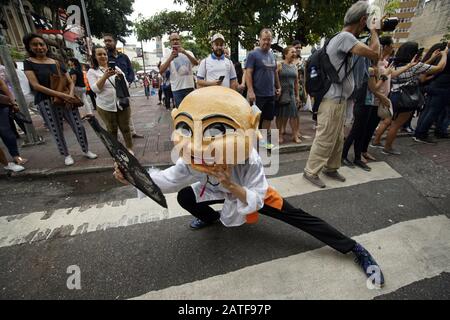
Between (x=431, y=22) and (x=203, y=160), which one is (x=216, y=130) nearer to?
(x=203, y=160)

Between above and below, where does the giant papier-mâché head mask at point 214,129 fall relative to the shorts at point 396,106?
above

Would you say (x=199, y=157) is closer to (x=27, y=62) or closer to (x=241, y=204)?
(x=241, y=204)

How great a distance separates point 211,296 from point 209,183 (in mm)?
825

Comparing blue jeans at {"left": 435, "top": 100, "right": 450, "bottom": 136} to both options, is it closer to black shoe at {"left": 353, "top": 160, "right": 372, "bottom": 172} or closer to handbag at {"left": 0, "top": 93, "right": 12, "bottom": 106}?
black shoe at {"left": 353, "top": 160, "right": 372, "bottom": 172}

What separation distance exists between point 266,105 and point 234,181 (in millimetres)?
2859

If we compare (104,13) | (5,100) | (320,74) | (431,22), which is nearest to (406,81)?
(320,74)

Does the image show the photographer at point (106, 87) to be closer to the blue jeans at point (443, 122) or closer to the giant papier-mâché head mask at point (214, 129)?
the giant papier-mâché head mask at point (214, 129)

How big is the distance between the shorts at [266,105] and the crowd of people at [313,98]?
0.06 feet

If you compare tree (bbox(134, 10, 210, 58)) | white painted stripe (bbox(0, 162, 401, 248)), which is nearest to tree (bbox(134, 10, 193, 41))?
tree (bbox(134, 10, 210, 58))

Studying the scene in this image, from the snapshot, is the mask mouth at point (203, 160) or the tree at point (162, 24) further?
the tree at point (162, 24)

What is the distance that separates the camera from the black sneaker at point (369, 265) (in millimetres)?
1731

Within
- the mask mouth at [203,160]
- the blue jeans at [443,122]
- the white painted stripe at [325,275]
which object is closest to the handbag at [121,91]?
the mask mouth at [203,160]

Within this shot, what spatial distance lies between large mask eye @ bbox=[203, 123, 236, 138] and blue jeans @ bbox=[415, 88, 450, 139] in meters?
4.90
